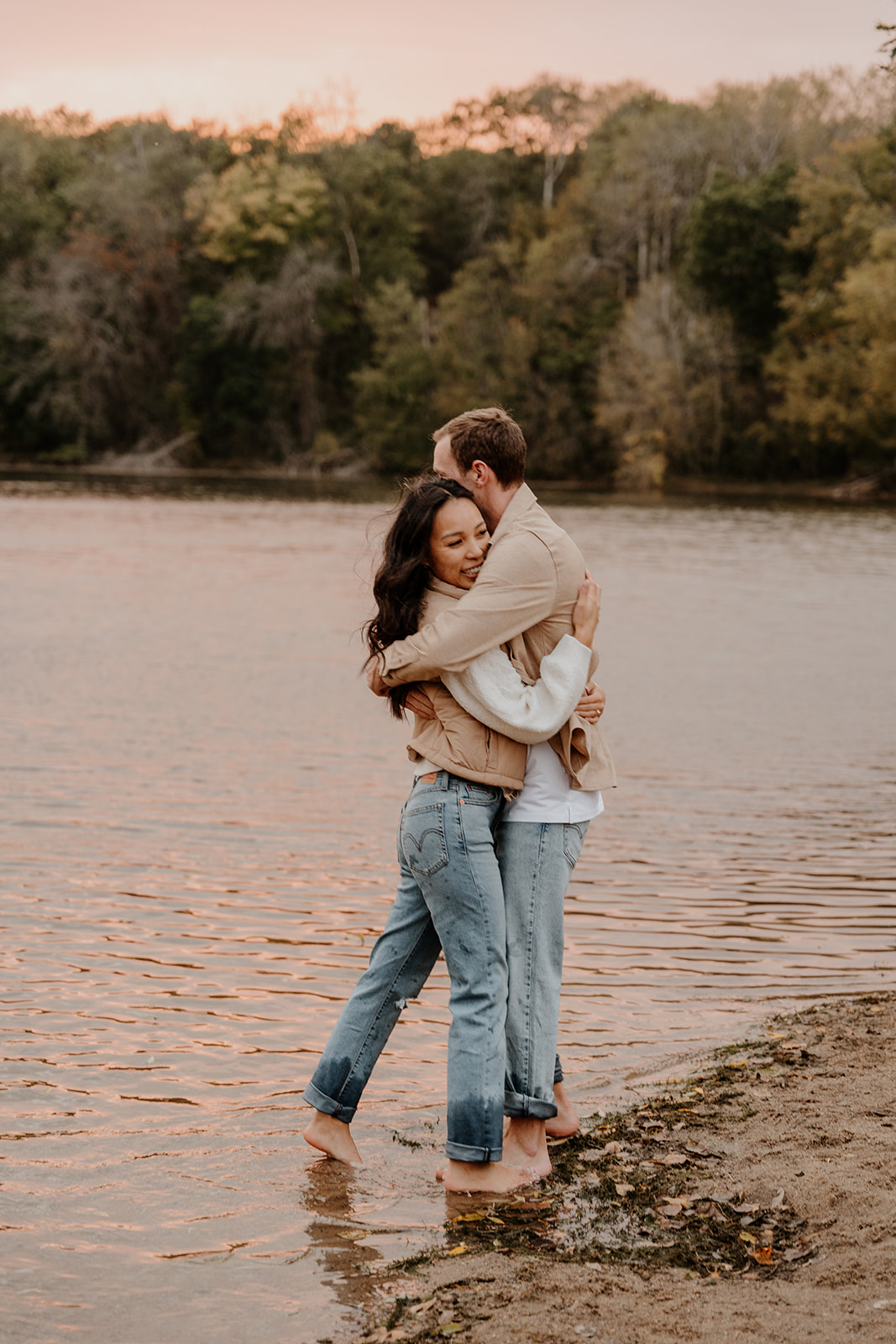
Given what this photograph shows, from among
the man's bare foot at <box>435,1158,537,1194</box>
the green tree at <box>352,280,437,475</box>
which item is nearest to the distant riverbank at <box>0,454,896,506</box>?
the green tree at <box>352,280,437,475</box>

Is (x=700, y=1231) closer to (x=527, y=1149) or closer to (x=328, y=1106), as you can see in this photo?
(x=527, y=1149)

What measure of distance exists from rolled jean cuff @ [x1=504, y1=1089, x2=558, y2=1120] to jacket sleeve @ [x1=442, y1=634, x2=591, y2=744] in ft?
3.31

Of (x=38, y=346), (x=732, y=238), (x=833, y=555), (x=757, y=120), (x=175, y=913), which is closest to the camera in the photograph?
(x=175, y=913)

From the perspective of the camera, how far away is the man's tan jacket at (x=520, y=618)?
3834 mm

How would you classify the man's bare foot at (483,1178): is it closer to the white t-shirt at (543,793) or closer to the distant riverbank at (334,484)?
the white t-shirt at (543,793)

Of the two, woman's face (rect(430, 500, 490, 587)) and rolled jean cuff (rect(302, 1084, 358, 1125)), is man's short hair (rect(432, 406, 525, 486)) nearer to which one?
woman's face (rect(430, 500, 490, 587))

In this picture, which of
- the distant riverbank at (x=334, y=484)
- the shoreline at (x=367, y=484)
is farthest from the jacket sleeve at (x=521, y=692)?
the distant riverbank at (x=334, y=484)

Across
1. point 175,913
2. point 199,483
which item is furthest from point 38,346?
point 175,913

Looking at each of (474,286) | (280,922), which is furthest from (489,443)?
(474,286)

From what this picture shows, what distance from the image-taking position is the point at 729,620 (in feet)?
67.8

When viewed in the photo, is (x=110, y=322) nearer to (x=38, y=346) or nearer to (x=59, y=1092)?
(x=38, y=346)

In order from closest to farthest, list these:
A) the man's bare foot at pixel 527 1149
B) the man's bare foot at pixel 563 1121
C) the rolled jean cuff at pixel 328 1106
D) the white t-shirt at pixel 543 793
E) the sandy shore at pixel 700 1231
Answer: the sandy shore at pixel 700 1231
the white t-shirt at pixel 543 793
the man's bare foot at pixel 527 1149
the rolled jean cuff at pixel 328 1106
the man's bare foot at pixel 563 1121

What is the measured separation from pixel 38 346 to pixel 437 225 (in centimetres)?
2077

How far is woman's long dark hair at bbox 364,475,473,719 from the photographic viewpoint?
12.8 feet
